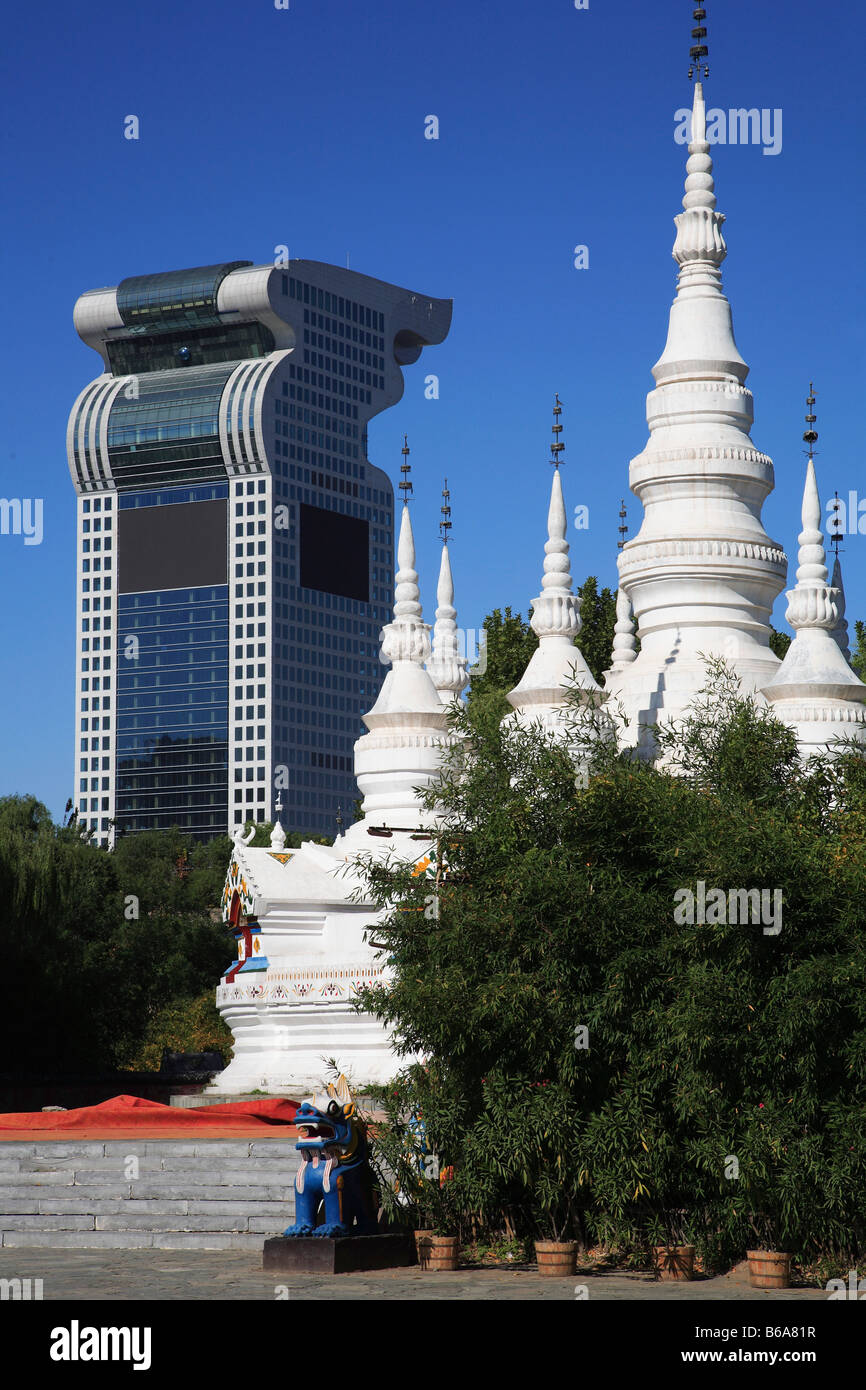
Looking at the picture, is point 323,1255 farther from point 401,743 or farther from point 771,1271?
point 401,743

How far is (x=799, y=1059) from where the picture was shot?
17.5 metres

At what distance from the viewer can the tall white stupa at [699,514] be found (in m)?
34.6

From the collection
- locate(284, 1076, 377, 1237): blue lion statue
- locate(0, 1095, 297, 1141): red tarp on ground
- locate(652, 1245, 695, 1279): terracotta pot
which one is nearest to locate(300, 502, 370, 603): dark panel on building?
locate(0, 1095, 297, 1141): red tarp on ground

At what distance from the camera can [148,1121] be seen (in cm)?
2359

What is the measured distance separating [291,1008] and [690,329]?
48.6 feet

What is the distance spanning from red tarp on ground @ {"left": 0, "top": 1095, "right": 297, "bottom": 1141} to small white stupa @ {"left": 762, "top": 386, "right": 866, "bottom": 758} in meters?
12.0

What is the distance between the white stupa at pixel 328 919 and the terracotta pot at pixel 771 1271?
15.6 meters

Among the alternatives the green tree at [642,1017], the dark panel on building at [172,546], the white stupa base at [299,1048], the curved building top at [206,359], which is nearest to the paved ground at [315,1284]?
the green tree at [642,1017]

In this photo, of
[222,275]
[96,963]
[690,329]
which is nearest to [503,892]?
[690,329]

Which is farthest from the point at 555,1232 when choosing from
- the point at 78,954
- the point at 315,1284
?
the point at 78,954

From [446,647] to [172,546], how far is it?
122 meters

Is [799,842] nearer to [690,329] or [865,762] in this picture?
[865,762]

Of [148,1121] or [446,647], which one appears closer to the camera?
[148,1121]

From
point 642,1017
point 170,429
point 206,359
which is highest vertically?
point 206,359
